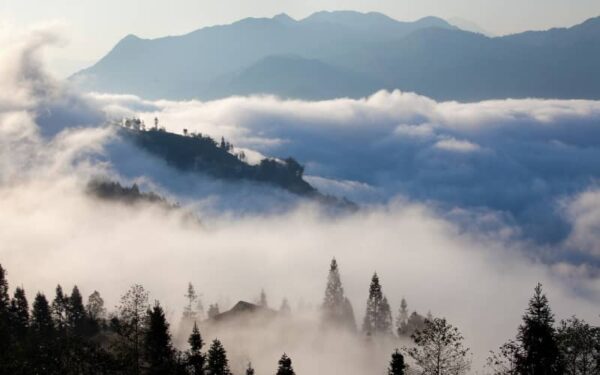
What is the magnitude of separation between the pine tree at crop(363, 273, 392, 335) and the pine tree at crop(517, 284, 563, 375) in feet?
340

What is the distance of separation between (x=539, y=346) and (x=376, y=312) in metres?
110

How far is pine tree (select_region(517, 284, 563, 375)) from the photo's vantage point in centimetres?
5600

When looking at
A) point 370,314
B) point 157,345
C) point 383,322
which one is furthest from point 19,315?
point 383,322

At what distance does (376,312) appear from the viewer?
16525 cm

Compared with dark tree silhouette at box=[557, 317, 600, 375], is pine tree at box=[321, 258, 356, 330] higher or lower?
higher

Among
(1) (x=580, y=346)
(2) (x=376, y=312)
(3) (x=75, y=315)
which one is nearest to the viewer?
(1) (x=580, y=346)

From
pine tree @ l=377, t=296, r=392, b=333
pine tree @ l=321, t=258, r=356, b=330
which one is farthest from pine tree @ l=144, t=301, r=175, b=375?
pine tree @ l=321, t=258, r=356, b=330

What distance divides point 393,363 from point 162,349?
83.7ft

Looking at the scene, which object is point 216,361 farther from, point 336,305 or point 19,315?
point 336,305

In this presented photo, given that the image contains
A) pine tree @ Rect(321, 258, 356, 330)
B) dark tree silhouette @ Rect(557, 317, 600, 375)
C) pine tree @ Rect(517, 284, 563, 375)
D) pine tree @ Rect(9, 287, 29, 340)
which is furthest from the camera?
pine tree @ Rect(321, 258, 356, 330)

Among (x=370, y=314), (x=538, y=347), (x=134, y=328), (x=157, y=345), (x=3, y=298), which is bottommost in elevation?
(x=538, y=347)

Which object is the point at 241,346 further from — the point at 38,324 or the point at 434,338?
the point at 434,338

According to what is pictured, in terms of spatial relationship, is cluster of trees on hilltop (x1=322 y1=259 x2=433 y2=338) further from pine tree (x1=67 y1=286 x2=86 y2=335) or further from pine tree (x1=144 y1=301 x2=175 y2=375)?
pine tree (x1=144 y1=301 x2=175 y2=375)

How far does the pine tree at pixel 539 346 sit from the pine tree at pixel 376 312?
103663 millimetres
